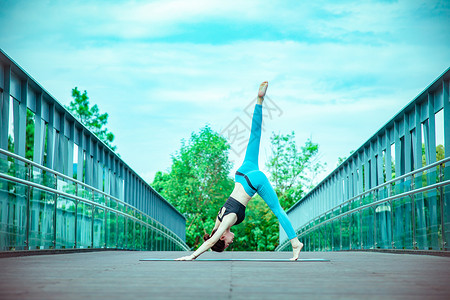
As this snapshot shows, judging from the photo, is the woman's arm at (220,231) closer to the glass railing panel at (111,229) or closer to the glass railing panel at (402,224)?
the glass railing panel at (402,224)

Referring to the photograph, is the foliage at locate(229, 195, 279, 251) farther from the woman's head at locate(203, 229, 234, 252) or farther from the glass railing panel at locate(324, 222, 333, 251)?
the woman's head at locate(203, 229, 234, 252)

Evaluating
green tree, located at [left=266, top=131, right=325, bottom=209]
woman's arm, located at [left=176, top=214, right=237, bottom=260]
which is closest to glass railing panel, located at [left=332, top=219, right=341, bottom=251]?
woman's arm, located at [left=176, top=214, right=237, bottom=260]

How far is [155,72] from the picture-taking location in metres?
102

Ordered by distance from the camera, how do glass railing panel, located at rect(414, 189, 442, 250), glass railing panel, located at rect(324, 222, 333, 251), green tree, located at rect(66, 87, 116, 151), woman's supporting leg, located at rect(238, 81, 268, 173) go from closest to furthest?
woman's supporting leg, located at rect(238, 81, 268, 173), glass railing panel, located at rect(414, 189, 442, 250), glass railing panel, located at rect(324, 222, 333, 251), green tree, located at rect(66, 87, 116, 151)

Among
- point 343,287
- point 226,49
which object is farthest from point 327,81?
point 343,287

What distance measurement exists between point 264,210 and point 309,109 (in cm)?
1956

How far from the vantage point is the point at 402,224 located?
13016mm

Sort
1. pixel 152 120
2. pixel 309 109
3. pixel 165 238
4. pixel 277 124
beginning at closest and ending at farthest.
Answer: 1. pixel 165 238
2. pixel 277 124
3. pixel 309 109
4. pixel 152 120

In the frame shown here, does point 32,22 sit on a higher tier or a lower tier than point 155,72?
higher

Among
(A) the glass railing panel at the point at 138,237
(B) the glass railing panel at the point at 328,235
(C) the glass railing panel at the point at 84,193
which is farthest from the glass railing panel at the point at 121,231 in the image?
(B) the glass railing panel at the point at 328,235

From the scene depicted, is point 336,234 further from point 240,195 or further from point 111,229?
point 240,195

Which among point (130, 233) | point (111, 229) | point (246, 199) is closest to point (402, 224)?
point (246, 199)

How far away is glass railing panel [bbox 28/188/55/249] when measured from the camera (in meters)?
Result: 11.0

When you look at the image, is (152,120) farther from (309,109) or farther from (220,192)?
(220,192)
